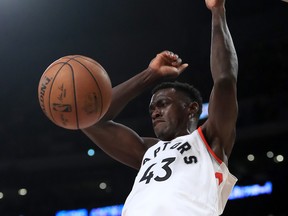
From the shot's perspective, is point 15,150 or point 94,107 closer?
point 94,107

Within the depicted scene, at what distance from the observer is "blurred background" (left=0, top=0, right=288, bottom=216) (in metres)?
8.64

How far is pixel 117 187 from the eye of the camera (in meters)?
10.8

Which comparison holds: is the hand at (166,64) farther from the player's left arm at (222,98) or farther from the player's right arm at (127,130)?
the player's left arm at (222,98)

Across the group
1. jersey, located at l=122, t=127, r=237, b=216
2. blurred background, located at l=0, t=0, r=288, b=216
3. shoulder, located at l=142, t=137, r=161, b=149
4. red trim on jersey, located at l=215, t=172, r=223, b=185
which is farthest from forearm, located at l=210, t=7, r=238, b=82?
blurred background, located at l=0, t=0, r=288, b=216

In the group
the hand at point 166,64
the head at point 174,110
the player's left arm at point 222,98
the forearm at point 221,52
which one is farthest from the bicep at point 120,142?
the forearm at point 221,52

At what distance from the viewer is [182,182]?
2.66 meters

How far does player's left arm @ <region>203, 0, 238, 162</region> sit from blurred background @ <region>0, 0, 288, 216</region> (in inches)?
217

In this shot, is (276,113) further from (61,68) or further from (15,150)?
(61,68)

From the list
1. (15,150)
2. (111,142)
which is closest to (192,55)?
(15,150)

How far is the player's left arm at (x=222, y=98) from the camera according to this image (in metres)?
2.75

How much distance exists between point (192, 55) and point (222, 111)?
22.7 ft

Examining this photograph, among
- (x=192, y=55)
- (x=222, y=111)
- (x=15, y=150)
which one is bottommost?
(x=15, y=150)

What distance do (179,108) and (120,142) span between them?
0.44 metres

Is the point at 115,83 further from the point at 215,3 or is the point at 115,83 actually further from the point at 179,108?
the point at 215,3
